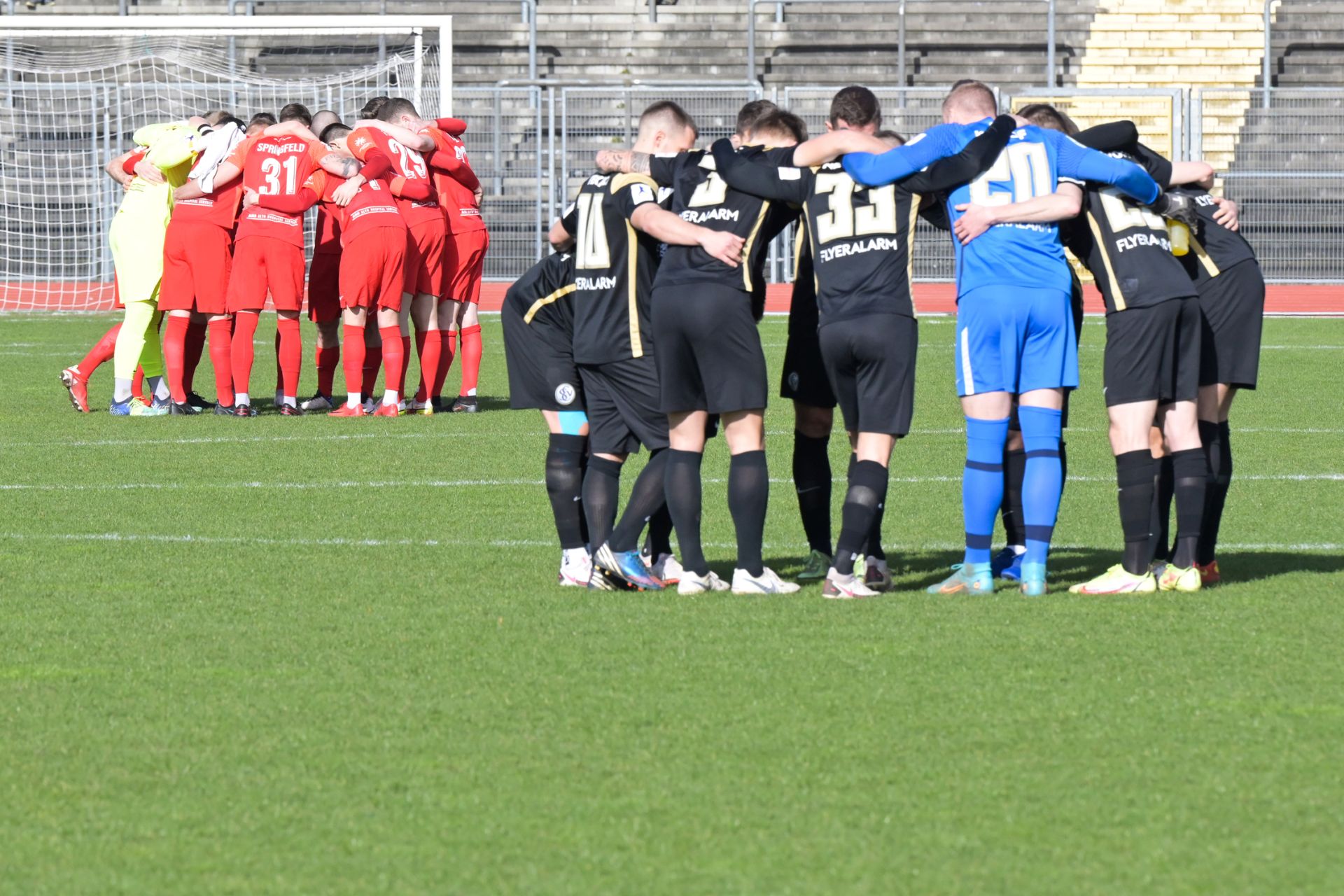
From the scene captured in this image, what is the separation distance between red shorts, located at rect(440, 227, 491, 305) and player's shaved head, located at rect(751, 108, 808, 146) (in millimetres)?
6867

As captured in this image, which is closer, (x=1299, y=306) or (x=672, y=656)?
(x=672, y=656)

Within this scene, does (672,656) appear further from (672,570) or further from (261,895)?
(261,895)

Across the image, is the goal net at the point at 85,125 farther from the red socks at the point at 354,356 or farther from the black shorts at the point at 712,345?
the black shorts at the point at 712,345

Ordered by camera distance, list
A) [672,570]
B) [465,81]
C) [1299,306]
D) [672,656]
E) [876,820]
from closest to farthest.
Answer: [876,820]
[672,656]
[672,570]
[1299,306]
[465,81]

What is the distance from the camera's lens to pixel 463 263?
13492mm

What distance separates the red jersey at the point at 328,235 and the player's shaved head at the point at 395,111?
975mm

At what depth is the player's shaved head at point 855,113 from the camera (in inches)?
263

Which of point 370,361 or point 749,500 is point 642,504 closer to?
point 749,500

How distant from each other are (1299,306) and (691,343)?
2083cm

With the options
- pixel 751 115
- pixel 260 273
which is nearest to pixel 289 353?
pixel 260 273

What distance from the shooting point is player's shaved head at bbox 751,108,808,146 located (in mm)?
6738

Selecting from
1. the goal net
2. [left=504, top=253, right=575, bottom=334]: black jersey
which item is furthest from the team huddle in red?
the goal net

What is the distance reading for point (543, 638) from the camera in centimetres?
589

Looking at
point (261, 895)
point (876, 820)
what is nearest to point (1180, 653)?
point (876, 820)
